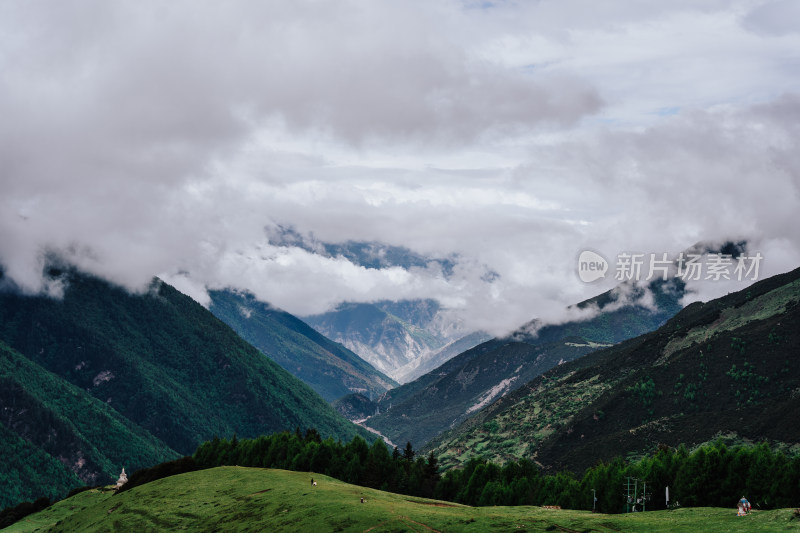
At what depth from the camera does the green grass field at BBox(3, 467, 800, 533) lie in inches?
4011

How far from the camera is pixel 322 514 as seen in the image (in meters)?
128

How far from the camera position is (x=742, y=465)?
490ft

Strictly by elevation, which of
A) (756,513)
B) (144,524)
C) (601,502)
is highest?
(756,513)

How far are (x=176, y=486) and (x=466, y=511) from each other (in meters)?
96.7

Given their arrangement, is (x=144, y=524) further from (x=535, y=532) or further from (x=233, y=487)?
(x=535, y=532)

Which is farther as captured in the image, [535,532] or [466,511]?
[466,511]

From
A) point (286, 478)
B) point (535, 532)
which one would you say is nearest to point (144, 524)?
point (286, 478)

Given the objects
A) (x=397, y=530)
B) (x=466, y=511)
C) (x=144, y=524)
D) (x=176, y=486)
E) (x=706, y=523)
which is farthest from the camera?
(x=176, y=486)

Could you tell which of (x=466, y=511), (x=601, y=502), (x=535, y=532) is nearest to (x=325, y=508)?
(x=466, y=511)

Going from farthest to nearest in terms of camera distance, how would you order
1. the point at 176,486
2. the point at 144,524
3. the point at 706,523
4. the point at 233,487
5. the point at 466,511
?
1. the point at 176,486
2. the point at 233,487
3. the point at 144,524
4. the point at 466,511
5. the point at 706,523

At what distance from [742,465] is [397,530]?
81.5m

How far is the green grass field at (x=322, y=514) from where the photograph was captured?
102m

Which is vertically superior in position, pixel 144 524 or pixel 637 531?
pixel 637 531

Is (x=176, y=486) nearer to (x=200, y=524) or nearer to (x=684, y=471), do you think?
(x=200, y=524)
